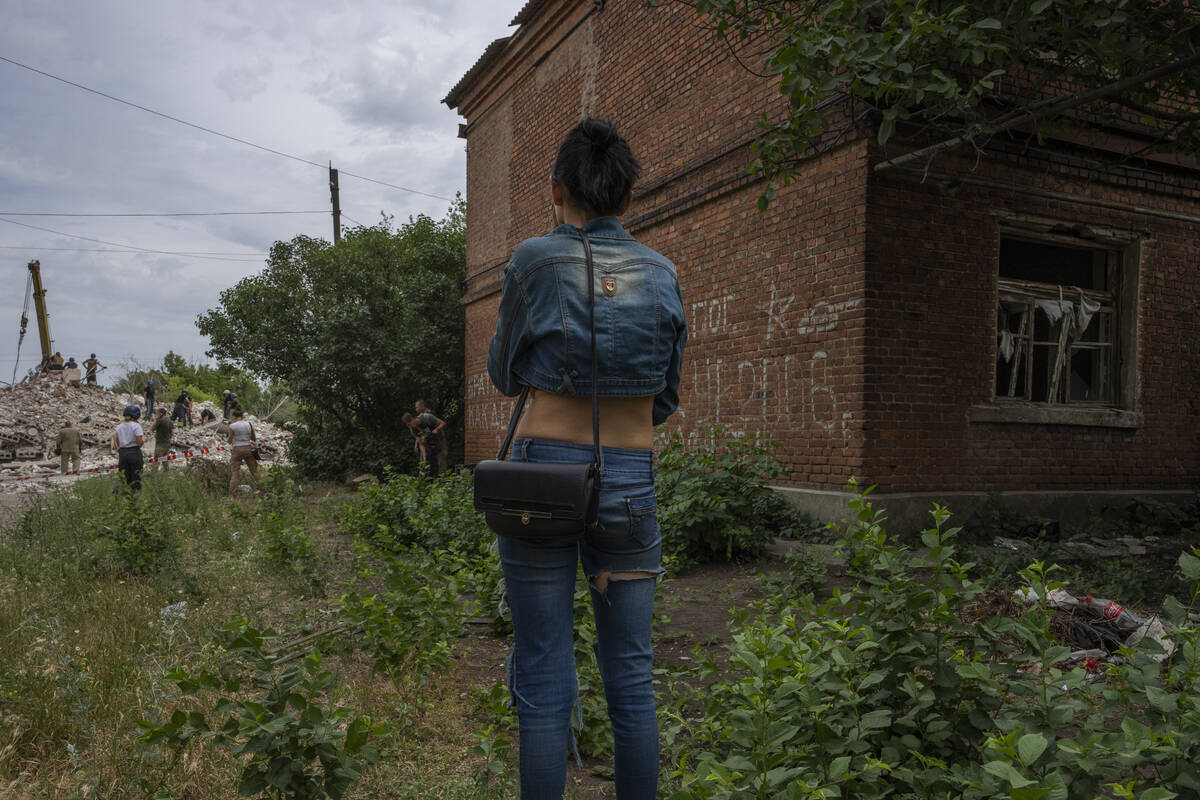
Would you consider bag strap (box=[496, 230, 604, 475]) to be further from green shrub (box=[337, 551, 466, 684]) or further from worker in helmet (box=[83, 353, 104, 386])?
worker in helmet (box=[83, 353, 104, 386])

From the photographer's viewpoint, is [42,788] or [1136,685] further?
[42,788]

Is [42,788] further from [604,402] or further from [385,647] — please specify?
[604,402]

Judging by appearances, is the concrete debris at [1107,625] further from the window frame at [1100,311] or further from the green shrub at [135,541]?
the green shrub at [135,541]

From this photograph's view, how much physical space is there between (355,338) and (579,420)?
17396 mm

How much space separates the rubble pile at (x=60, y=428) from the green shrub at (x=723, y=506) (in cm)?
1575

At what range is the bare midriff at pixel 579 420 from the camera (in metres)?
2.13

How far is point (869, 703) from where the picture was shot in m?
2.38

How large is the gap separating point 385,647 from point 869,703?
2362mm

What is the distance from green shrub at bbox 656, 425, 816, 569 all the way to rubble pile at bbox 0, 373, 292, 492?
1575 cm

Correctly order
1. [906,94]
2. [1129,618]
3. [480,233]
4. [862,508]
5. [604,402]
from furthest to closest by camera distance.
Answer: [480,233] → [906,94] → [1129,618] → [862,508] → [604,402]

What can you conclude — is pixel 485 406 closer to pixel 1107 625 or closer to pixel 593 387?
pixel 1107 625

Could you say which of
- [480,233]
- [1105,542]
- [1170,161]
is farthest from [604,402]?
[480,233]

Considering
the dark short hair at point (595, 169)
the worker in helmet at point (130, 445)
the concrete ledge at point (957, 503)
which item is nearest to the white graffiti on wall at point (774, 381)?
the concrete ledge at point (957, 503)

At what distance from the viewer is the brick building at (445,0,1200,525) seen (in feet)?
24.7
